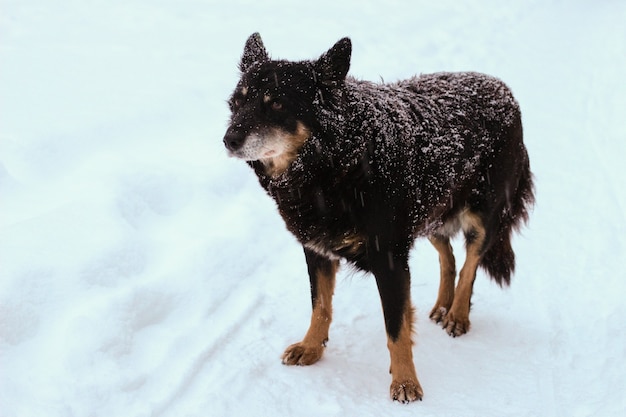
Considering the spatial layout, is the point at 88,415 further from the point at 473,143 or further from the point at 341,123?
the point at 473,143

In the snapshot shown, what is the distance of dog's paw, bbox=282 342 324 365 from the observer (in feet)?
13.3

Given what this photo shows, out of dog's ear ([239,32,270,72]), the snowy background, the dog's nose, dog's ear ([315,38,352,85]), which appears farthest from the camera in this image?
dog's ear ([239,32,270,72])

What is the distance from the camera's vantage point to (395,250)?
372 centimetres

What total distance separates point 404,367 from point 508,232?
1661 millimetres

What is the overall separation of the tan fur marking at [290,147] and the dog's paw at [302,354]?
1.23 m

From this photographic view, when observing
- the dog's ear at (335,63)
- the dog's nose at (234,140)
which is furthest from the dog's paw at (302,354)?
the dog's ear at (335,63)

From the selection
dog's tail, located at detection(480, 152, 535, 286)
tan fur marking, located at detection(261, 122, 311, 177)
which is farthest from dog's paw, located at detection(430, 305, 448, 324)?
tan fur marking, located at detection(261, 122, 311, 177)

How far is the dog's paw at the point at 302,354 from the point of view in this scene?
406cm

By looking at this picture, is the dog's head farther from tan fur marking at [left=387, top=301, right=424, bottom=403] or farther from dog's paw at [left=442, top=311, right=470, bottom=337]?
dog's paw at [left=442, top=311, right=470, bottom=337]

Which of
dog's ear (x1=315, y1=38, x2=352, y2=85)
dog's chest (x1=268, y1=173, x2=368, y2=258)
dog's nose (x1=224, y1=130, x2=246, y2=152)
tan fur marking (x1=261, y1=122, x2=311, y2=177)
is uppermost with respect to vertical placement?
dog's ear (x1=315, y1=38, x2=352, y2=85)

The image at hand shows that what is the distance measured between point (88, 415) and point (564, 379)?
2.91 metres

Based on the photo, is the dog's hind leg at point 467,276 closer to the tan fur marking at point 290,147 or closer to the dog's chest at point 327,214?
the dog's chest at point 327,214

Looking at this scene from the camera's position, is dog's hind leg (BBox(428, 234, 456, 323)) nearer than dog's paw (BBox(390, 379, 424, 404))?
No

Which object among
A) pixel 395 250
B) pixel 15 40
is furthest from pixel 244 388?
pixel 15 40
